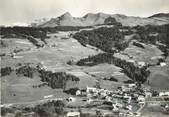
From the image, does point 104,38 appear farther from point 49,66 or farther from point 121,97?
point 121,97

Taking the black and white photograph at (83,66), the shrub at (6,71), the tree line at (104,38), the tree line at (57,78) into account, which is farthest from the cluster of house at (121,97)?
the tree line at (104,38)

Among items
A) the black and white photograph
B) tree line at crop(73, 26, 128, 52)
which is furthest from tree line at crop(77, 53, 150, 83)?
tree line at crop(73, 26, 128, 52)

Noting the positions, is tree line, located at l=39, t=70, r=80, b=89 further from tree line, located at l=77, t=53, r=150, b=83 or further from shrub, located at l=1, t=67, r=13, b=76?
tree line, located at l=77, t=53, r=150, b=83

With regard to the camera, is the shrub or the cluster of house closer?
the cluster of house

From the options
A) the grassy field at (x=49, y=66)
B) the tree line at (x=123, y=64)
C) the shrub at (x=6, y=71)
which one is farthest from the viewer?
the tree line at (x=123, y=64)

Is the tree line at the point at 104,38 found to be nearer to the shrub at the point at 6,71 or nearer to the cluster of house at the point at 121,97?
the shrub at the point at 6,71

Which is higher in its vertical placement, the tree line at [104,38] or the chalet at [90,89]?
the tree line at [104,38]

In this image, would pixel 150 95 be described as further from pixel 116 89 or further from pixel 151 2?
pixel 151 2

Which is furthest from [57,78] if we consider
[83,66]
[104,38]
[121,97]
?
[104,38]
